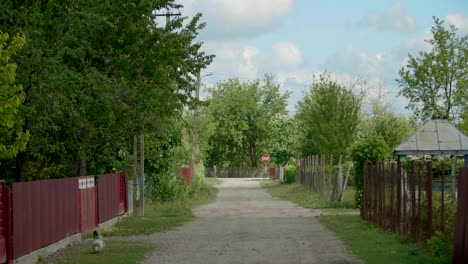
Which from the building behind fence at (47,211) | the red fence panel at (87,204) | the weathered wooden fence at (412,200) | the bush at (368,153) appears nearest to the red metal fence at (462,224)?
the weathered wooden fence at (412,200)

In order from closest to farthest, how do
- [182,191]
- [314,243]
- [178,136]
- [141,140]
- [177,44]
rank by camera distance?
[314,243] → [177,44] → [141,140] → [178,136] → [182,191]

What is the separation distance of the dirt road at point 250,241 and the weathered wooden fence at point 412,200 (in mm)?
1674

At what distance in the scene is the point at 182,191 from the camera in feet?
140

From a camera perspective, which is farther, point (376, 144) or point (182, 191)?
point (182, 191)

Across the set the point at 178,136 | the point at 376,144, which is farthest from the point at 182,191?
the point at 376,144

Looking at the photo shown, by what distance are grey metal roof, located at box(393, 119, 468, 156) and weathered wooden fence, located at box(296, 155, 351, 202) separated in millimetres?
8999

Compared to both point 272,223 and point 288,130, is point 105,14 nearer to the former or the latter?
point 272,223

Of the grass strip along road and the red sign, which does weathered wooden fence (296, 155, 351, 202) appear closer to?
the grass strip along road

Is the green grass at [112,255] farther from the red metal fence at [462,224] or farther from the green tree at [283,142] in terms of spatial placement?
the green tree at [283,142]

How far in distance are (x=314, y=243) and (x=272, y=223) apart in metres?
7.46

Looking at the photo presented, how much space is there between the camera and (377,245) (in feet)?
60.7

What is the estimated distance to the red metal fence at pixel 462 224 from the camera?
1321cm

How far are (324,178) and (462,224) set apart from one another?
27649mm

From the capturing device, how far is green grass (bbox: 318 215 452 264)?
15.7 meters
